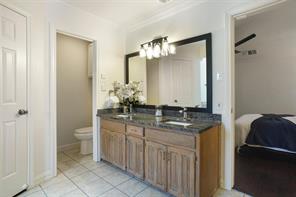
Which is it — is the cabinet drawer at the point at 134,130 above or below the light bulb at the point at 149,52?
below

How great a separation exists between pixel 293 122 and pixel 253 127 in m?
0.61

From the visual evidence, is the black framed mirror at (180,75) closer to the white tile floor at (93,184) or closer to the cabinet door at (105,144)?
the cabinet door at (105,144)

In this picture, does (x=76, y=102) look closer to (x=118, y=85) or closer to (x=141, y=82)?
(x=118, y=85)

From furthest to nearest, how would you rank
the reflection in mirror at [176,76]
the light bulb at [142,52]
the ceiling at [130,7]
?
the light bulb at [142,52] < the ceiling at [130,7] < the reflection in mirror at [176,76]

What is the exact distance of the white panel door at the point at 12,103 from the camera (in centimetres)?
181

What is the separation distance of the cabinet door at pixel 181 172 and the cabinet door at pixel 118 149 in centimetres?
84

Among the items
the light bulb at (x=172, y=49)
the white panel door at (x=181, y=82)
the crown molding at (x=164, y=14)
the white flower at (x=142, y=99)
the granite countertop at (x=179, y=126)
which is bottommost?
the granite countertop at (x=179, y=126)

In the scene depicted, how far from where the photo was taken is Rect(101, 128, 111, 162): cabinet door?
8.98 ft

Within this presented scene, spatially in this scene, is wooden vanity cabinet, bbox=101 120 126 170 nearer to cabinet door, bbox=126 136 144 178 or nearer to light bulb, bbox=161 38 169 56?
cabinet door, bbox=126 136 144 178

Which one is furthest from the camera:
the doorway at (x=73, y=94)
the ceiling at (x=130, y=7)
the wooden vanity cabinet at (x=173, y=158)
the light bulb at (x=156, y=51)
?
the doorway at (x=73, y=94)

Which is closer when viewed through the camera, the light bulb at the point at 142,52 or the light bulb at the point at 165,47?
the light bulb at the point at 165,47

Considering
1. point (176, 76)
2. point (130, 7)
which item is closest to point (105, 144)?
point (176, 76)

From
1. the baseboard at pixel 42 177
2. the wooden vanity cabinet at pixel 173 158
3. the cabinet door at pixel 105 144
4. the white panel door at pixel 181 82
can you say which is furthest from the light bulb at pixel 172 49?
the baseboard at pixel 42 177

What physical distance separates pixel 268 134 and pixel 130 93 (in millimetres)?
2457
